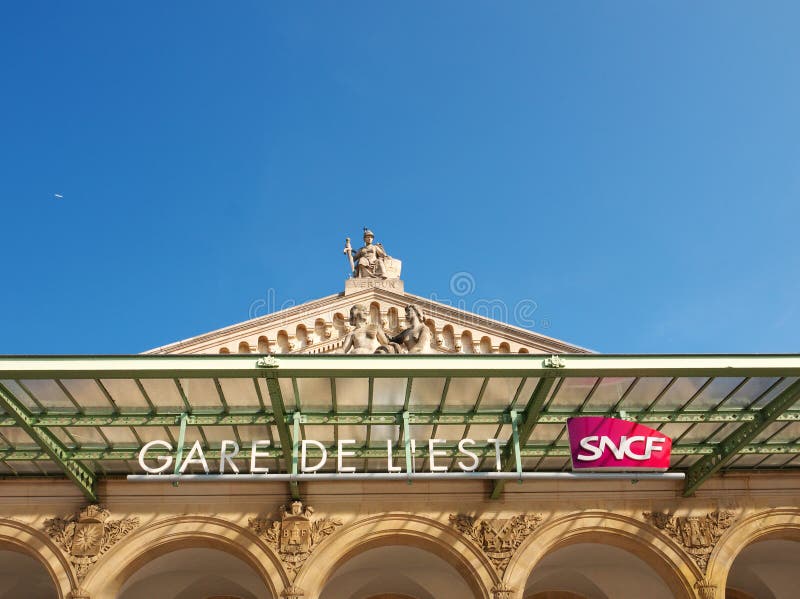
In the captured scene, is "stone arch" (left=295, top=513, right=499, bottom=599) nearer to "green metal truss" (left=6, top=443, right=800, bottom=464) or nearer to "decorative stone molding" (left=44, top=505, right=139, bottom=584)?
"green metal truss" (left=6, top=443, right=800, bottom=464)

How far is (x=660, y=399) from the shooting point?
17.0m

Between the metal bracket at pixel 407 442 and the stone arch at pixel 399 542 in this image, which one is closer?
the metal bracket at pixel 407 442

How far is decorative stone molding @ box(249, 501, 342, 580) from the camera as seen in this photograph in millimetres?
17656

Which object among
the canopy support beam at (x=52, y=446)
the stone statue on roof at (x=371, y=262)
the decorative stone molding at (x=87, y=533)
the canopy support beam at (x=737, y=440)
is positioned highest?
the stone statue on roof at (x=371, y=262)

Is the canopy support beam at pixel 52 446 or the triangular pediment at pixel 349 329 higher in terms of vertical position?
the triangular pediment at pixel 349 329

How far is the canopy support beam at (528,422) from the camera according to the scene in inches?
593

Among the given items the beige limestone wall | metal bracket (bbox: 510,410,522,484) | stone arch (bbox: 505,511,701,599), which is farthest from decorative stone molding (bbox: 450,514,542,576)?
metal bracket (bbox: 510,410,522,484)

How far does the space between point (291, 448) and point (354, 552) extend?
9.89 feet

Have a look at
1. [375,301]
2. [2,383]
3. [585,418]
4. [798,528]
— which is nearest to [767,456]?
[798,528]

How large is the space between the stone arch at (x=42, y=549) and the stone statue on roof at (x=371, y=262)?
1570cm

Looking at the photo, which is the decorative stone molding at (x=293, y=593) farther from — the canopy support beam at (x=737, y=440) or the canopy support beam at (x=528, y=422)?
the canopy support beam at (x=737, y=440)

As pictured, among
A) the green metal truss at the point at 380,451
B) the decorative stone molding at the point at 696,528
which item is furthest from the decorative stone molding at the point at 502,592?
the decorative stone molding at the point at 696,528

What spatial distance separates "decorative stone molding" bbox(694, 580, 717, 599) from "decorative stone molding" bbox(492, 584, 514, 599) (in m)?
4.13

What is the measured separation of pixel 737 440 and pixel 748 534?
103 inches
